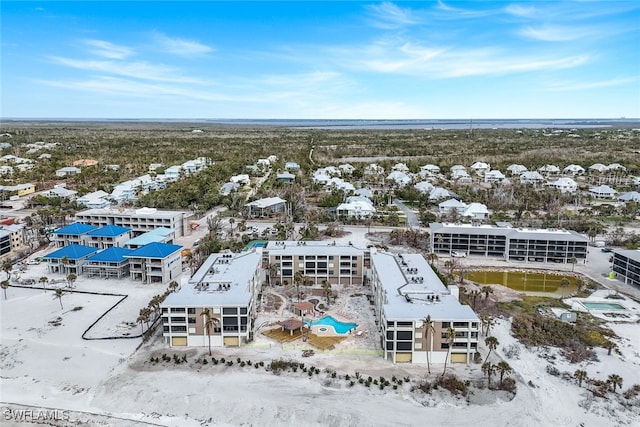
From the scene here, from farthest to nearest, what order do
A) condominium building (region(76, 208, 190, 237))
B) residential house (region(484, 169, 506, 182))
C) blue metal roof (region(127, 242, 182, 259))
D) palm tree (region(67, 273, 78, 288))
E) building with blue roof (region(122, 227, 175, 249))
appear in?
residential house (region(484, 169, 506, 182)) → condominium building (region(76, 208, 190, 237)) → building with blue roof (region(122, 227, 175, 249)) → blue metal roof (region(127, 242, 182, 259)) → palm tree (region(67, 273, 78, 288))

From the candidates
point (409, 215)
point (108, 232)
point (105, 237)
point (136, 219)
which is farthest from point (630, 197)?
point (105, 237)

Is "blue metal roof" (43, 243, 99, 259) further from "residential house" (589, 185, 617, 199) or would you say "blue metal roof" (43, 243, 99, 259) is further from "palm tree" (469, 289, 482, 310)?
"residential house" (589, 185, 617, 199)

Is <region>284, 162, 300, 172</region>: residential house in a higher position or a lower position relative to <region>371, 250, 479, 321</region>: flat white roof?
higher

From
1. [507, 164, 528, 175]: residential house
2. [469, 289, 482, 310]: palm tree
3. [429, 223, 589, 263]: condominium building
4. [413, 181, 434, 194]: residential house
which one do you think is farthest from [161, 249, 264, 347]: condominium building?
[507, 164, 528, 175]: residential house

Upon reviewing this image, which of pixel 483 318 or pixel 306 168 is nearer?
pixel 483 318

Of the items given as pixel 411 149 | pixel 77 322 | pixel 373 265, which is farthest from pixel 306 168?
pixel 77 322

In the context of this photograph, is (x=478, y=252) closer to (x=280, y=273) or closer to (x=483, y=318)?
(x=483, y=318)
